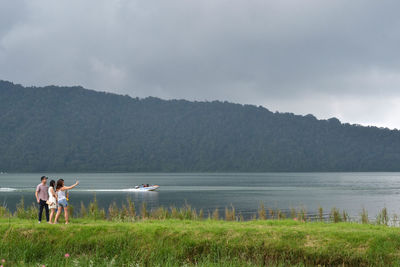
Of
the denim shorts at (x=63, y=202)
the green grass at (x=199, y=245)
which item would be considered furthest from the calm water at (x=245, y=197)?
the green grass at (x=199, y=245)

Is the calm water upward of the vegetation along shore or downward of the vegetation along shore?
downward

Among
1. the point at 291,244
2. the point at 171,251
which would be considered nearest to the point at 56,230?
the point at 171,251

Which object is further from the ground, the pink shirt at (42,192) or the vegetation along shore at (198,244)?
the pink shirt at (42,192)

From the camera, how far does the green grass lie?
539 inches

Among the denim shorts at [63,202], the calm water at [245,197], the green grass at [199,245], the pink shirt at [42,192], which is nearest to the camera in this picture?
the green grass at [199,245]

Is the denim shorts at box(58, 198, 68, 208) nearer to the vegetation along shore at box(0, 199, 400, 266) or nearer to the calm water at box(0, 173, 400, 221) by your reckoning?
the vegetation along shore at box(0, 199, 400, 266)

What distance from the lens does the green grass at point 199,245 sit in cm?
1370

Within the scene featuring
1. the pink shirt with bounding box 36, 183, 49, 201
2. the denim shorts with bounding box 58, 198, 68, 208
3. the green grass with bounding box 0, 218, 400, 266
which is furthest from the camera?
the pink shirt with bounding box 36, 183, 49, 201

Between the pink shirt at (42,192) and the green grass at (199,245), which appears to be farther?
the pink shirt at (42,192)

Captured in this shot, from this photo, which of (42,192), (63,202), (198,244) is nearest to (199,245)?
(198,244)

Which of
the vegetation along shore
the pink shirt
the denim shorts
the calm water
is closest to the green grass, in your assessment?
the vegetation along shore

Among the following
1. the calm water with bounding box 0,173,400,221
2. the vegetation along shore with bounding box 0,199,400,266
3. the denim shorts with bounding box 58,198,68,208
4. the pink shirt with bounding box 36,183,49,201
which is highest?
the pink shirt with bounding box 36,183,49,201

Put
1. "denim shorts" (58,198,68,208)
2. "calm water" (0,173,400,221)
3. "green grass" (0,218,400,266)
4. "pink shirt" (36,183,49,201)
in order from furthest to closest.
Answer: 1. "calm water" (0,173,400,221)
2. "pink shirt" (36,183,49,201)
3. "denim shorts" (58,198,68,208)
4. "green grass" (0,218,400,266)

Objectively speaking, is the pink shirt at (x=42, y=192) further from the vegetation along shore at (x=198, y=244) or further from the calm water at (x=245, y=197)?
the calm water at (x=245, y=197)
